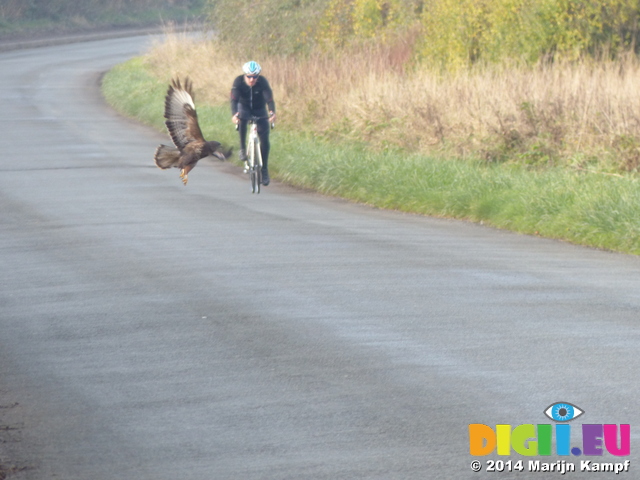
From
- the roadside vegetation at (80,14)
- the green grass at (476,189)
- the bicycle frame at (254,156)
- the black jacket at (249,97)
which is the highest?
the roadside vegetation at (80,14)

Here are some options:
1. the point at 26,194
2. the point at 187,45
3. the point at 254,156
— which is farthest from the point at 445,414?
the point at 187,45

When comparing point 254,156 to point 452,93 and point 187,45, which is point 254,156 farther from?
point 187,45

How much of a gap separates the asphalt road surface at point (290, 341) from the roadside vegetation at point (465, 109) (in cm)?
78

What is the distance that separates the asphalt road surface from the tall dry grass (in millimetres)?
3156

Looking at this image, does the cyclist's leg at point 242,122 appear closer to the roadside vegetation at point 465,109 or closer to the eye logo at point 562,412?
the roadside vegetation at point 465,109

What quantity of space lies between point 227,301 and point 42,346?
6.18 feet

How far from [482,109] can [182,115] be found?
261 inches

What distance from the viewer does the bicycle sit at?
1636cm

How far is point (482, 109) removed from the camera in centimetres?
1912

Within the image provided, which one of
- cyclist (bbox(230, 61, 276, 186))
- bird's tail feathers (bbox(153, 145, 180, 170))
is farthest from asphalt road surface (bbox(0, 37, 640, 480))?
cyclist (bbox(230, 61, 276, 186))

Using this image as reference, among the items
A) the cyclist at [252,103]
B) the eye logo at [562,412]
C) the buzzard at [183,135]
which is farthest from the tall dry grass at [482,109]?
the eye logo at [562,412]

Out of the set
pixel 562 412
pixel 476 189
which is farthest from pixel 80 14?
pixel 562 412

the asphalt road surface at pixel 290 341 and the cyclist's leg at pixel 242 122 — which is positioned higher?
the cyclist's leg at pixel 242 122

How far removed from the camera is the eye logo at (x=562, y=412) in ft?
21.9
